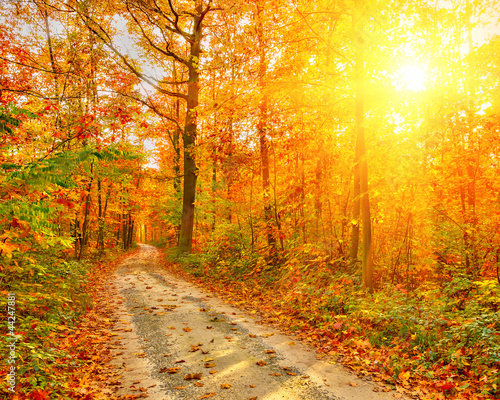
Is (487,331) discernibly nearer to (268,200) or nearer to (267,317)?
(267,317)

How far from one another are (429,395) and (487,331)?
1.60 meters

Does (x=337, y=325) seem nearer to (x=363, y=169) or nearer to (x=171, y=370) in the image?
(x=171, y=370)

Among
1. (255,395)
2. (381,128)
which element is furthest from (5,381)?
(381,128)

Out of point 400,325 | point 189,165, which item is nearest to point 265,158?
point 189,165

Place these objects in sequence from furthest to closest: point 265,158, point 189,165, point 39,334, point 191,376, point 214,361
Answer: point 189,165 < point 265,158 < point 39,334 < point 214,361 < point 191,376

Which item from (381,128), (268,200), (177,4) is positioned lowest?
(268,200)

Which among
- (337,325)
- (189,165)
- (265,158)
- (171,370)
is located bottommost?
(171,370)

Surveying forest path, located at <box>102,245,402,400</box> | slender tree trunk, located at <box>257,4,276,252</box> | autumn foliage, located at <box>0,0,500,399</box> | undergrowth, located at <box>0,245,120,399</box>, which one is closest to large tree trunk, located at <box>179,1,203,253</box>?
autumn foliage, located at <box>0,0,500,399</box>

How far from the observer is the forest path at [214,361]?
4.11 metres

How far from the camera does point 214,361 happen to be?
4949mm

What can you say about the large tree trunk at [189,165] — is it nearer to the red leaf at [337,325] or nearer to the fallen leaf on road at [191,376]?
the red leaf at [337,325]

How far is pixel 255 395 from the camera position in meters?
3.96

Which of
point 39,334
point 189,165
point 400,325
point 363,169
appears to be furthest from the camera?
point 189,165

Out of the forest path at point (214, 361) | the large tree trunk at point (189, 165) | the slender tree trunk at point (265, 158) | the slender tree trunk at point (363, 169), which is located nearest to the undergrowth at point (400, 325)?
the slender tree trunk at point (363, 169)
